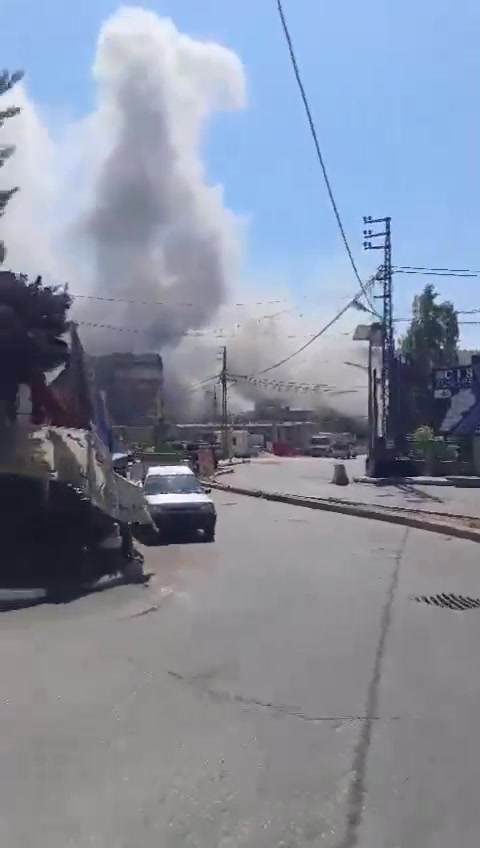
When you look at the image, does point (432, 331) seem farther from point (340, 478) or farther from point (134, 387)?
point (340, 478)

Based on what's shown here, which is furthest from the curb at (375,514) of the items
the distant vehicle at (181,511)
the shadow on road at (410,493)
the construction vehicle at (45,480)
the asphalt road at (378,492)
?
the construction vehicle at (45,480)

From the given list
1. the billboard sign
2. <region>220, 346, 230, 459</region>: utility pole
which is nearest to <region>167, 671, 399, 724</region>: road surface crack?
the billboard sign

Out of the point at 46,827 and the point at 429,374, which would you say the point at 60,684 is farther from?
the point at 429,374

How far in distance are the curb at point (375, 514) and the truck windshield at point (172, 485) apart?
5036 mm

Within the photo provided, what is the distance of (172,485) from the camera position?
21375 millimetres

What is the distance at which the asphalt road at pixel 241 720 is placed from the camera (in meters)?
4.84

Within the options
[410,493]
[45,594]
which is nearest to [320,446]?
[410,493]

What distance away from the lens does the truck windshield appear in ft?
68.9

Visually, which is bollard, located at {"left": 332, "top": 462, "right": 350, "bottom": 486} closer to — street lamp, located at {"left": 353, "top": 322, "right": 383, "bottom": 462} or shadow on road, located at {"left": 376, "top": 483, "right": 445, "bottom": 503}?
shadow on road, located at {"left": 376, "top": 483, "right": 445, "bottom": 503}

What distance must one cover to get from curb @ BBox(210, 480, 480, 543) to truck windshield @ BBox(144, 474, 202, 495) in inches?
198

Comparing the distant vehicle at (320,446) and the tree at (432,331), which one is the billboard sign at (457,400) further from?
the distant vehicle at (320,446)

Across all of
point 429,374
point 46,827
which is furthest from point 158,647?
point 429,374

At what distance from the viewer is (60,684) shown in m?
7.70

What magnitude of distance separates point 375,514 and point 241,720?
63.4 feet
